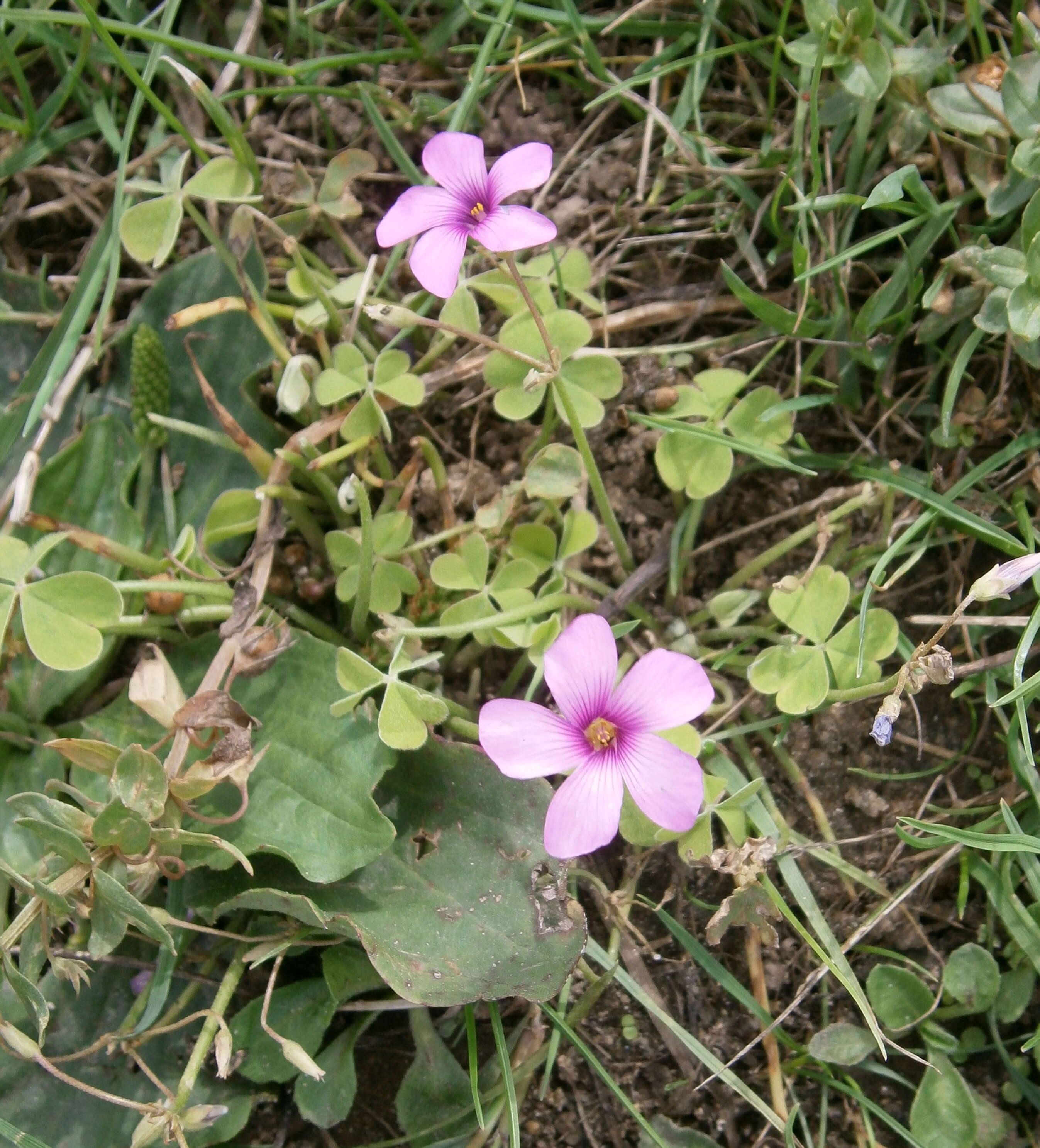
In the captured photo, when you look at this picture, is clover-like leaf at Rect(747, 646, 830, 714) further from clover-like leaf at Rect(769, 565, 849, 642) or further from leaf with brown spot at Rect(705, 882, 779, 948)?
leaf with brown spot at Rect(705, 882, 779, 948)

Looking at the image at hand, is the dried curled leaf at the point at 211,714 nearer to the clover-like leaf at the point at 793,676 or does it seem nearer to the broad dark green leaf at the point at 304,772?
the broad dark green leaf at the point at 304,772

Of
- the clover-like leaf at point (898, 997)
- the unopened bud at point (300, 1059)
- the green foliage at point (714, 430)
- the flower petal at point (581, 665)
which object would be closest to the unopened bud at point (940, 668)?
the flower petal at point (581, 665)

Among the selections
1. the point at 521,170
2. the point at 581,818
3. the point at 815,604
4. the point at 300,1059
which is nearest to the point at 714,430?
the point at 815,604

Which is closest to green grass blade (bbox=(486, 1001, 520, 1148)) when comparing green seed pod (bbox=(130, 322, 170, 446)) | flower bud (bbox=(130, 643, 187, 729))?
flower bud (bbox=(130, 643, 187, 729))

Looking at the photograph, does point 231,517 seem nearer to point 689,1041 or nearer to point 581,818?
point 581,818

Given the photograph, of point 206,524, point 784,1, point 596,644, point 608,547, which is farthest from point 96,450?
point 784,1

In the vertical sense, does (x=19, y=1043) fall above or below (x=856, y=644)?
below
